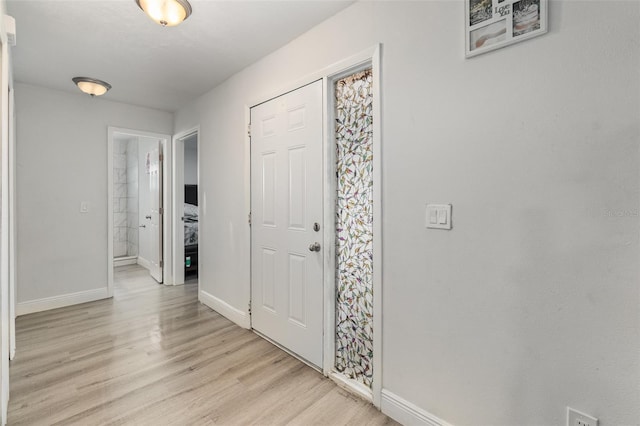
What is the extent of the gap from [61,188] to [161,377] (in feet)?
8.87

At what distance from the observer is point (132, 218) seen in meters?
6.02

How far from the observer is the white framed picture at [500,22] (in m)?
1.22

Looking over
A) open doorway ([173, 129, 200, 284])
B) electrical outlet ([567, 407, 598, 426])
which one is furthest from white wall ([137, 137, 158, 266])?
electrical outlet ([567, 407, 598, 426])

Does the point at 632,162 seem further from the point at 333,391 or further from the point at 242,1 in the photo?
the point at 242,1

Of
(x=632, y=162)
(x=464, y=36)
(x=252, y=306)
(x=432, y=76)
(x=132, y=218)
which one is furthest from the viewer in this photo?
(x=132, y=218)

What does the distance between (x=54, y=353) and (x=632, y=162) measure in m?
3.69

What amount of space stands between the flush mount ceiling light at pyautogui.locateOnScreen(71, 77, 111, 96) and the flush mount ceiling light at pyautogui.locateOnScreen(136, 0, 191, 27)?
1568mm

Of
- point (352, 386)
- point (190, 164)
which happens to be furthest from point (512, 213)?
point (190, 164)

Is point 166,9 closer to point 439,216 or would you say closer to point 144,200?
point 439,216

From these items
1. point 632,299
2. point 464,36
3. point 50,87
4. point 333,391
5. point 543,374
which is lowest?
point 333,391

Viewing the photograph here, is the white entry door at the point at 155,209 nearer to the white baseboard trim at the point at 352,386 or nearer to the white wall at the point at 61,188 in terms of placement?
the white wall at the point at 61,188

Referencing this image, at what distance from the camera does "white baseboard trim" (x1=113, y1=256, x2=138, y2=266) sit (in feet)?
18.3

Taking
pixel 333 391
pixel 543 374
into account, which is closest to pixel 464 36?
pixel 543 374

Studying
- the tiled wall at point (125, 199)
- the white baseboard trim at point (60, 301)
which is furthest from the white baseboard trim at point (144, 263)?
the white baseboard trim at point (60, 301)
